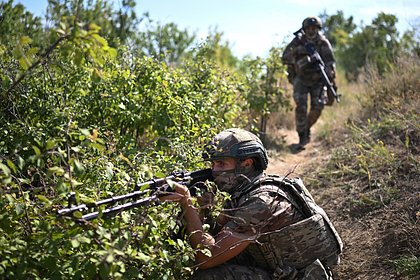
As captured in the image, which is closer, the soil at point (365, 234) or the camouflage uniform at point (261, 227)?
the camouflage uniform at point (261, 227)

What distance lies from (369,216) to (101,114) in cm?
270

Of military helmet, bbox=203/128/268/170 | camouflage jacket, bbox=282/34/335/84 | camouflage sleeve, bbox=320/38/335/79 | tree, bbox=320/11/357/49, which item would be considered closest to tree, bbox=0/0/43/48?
military helmet, bbox=203/128/268/170

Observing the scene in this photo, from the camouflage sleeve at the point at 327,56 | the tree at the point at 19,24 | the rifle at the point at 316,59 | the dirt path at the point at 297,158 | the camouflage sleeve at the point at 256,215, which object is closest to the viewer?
the camouflage sleeve at the point at 256,215

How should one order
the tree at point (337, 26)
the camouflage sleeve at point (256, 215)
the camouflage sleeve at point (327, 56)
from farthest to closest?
the tree at point (337, 26)
the camouflage sleeve at point (327, 56)
the camouflage sleeve at point (256, 215)

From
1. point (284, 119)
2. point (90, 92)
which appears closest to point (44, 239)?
point (90, 92)

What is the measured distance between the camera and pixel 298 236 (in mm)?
3691

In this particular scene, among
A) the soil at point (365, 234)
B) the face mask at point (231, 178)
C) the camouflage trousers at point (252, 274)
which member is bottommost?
the soil at point (365, 234)

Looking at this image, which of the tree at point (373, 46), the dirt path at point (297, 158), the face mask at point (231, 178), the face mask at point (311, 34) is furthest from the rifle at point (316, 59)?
the face mask at point (231, 178)

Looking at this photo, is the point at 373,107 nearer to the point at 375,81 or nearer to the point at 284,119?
the point at 375,81

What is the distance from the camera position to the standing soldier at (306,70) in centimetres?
905

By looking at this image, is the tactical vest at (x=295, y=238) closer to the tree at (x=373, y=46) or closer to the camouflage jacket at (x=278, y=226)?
the camouflage jacket at (x=278, y=226)

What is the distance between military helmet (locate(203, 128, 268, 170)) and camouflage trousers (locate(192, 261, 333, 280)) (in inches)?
29.1

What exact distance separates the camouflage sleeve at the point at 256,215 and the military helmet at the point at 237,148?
331mm

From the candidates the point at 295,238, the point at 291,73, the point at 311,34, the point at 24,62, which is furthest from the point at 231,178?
the point at 311,34
